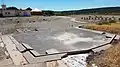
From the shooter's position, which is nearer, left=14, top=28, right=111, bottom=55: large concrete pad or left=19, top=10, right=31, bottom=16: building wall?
left=14, top=28, right=111, bottom=55: large concrete pad

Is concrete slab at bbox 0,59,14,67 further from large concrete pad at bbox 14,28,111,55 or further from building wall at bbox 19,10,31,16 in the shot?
building wall at bbox 19,10,31,16

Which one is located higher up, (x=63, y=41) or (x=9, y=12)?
(x=9, y=12)

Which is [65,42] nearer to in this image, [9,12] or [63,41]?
[63,41]

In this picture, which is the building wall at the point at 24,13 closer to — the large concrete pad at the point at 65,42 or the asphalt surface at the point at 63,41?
the asphalt surface at the point at 63,41

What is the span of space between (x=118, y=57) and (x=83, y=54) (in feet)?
8.78

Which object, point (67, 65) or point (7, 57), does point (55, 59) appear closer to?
point (67, 65)

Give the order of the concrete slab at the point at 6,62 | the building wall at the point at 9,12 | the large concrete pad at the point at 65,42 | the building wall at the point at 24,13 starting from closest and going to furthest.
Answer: the concrete slab at the point at 6,62
the large concrete pad at the point at 65,42
the building wall at the point at 9,12
the building wall at the point at 24,13

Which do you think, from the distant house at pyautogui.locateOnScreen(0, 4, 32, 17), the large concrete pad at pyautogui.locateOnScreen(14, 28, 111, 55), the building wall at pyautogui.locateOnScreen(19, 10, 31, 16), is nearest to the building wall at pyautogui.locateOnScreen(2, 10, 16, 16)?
the distant house at pyautogui.locateOnScreen(0, 4, 32, 17)

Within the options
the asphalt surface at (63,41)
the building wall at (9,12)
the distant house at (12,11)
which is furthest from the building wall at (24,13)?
the asphalt surface at (63,41)

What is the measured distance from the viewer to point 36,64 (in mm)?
8352

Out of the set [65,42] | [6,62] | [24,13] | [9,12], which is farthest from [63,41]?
[24,13]

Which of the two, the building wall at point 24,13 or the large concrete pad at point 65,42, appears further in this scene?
the building wall at point 24,13

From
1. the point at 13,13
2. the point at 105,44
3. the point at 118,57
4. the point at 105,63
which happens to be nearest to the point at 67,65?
the point at 105,63

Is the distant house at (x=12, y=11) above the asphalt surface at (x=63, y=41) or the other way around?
above
